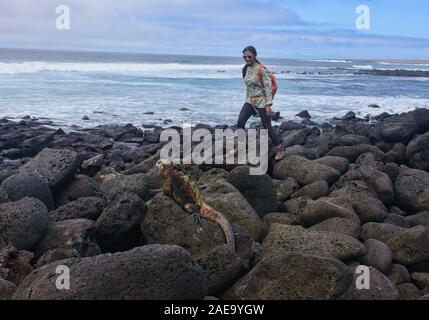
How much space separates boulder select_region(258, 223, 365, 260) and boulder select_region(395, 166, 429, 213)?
2.46 metres

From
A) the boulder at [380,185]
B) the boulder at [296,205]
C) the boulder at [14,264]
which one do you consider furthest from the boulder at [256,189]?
the boulder at [14,264]

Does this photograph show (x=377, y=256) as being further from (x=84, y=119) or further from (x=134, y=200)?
(x=84, y=119)

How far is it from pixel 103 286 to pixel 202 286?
2.53 ft

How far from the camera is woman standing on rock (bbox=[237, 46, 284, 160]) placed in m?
8.27

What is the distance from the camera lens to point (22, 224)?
5.05 m

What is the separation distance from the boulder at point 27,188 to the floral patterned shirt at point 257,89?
3.75 metres

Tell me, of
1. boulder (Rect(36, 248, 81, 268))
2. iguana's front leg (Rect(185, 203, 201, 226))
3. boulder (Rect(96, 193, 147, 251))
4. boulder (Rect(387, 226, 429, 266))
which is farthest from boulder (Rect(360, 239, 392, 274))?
boulder (Rect(36, 248, 81, 268))

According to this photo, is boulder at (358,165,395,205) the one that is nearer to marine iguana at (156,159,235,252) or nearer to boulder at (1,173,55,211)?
marine iguana at (156,159,235,252)

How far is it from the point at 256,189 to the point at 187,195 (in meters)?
1.30

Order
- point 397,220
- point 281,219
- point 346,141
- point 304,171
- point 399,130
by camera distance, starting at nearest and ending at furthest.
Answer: point 281,219, point 397,220, point 304,171, point 346,141, point 399,130

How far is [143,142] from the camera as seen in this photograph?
14.3m

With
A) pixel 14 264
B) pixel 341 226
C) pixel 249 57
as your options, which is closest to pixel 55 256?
pixel 14 264

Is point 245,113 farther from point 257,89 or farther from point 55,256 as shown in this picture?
point 55,256
